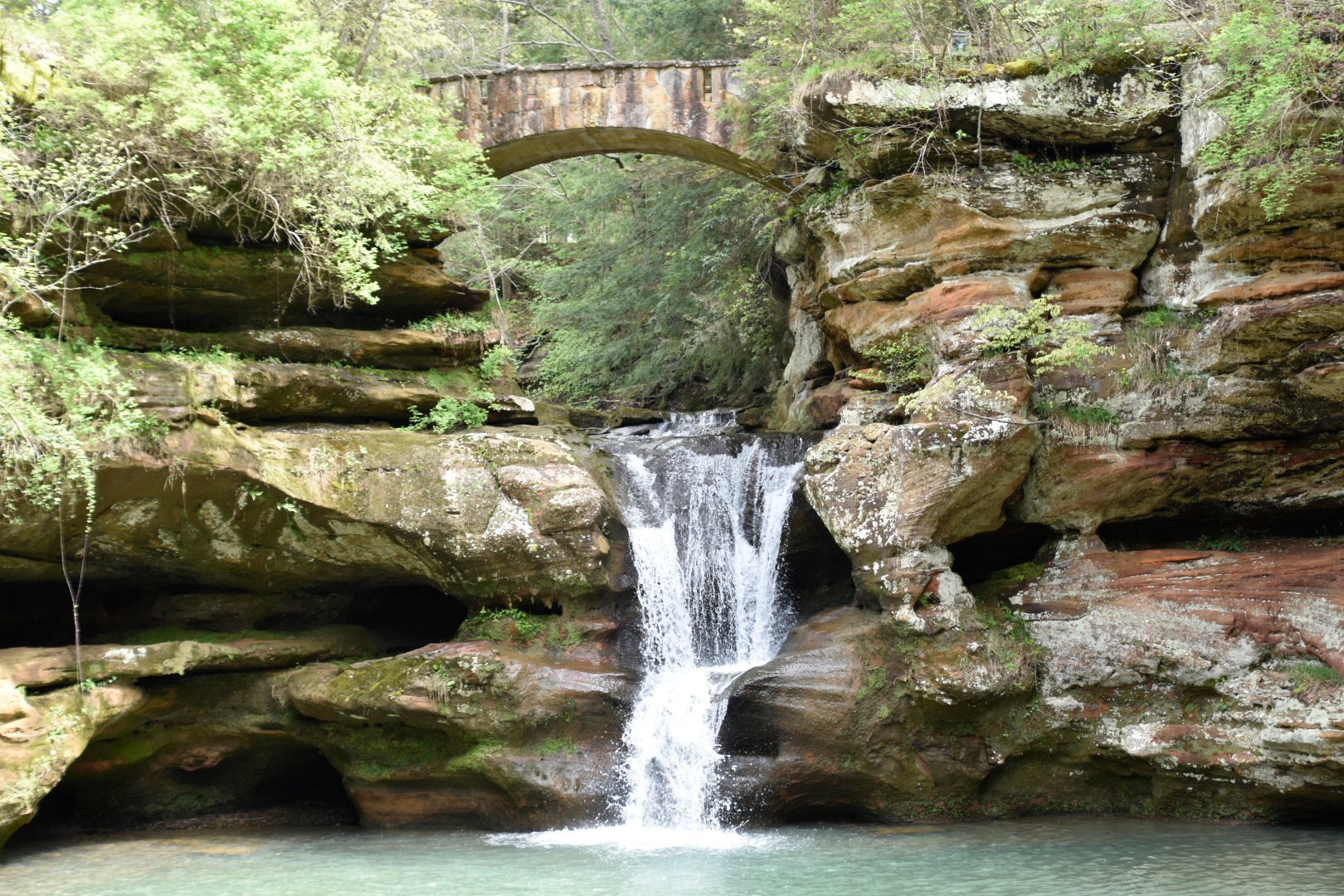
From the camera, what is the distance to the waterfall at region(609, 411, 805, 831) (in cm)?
1008

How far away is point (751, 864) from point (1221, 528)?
639 centimetres

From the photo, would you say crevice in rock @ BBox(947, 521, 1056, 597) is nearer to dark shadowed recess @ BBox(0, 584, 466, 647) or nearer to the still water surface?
the still water surface

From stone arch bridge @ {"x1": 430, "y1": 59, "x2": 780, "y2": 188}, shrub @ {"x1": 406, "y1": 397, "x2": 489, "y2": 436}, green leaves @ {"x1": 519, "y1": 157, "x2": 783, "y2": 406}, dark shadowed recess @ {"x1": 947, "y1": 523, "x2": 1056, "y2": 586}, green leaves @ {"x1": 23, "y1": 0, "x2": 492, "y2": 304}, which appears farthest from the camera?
green leaves @ {"x1": 519, "y1": 157, "x2": 783, "y2": 406}

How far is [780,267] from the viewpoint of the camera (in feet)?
55.5

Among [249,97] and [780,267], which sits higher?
[249,97]

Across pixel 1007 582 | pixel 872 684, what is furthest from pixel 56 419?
pixel 1007 582

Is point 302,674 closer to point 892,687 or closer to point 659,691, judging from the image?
point 659,691

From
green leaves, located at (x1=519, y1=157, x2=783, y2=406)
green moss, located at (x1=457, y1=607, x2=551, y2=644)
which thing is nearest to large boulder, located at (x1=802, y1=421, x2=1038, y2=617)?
green moss, located at (x1=457, y1=607, x2=551, y2=644)

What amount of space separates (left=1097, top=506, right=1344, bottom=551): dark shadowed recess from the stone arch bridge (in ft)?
22.9

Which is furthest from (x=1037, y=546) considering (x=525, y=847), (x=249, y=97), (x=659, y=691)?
(x=249, y=97)

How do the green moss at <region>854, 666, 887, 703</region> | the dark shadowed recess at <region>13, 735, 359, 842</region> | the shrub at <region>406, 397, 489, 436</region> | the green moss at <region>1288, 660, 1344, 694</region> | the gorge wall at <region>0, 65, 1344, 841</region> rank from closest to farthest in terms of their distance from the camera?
the green moss at <region>1288, 660, 1344, 694</region> < the gorge wall at <region>0, 65, 1344, 841</region> < the green moss at <region>854, 666, 887, 703</region> < the dark shadowed recess at <region>13, 735, 359, 842</region> < the shrub at <region>406, 397, 489, 436</region>

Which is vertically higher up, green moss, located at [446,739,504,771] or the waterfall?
the waterfall

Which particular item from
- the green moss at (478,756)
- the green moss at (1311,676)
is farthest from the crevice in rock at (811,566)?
the green moss at (1311,676)

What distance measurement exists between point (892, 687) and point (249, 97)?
30.5ft
